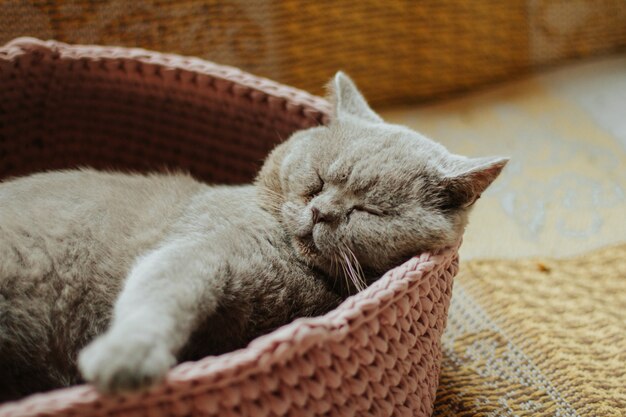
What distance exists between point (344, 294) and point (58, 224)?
0.49 meters

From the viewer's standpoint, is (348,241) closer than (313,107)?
Yes

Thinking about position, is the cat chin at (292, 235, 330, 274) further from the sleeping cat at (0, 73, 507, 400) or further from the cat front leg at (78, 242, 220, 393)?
the cat front leg at (78, 242, 220, 393)

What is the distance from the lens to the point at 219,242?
969 mm

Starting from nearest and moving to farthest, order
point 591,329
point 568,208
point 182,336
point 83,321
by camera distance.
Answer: point 182,336, point 83,321, point 591,329, point 568,208

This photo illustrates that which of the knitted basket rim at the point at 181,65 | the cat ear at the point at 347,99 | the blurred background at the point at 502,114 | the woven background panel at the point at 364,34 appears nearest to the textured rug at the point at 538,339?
the blurred background at the point at 502,114

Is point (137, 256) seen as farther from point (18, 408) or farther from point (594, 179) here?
point (594, 179)

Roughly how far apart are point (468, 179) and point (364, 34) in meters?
0.95

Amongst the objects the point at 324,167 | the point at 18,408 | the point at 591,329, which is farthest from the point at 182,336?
the point at 591,329

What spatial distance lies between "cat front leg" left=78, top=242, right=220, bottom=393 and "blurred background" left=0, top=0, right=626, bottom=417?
1.72 ft

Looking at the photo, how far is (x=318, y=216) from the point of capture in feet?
3.38

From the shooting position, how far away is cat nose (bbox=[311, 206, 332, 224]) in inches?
40.2

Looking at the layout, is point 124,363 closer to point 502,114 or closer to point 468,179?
point 468,179

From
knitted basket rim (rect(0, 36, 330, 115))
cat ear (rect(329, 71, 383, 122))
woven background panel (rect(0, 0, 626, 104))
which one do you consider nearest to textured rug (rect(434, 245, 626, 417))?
cat ear (rect(329, 71, 383, 122))

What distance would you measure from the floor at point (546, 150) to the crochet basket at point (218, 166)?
541mm
